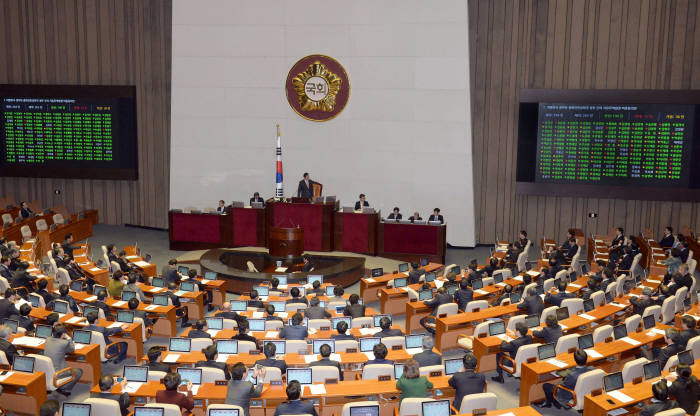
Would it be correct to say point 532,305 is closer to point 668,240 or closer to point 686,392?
point 686,392

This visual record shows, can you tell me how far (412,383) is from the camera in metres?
8.48

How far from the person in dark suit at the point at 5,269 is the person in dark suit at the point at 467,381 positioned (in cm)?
1001

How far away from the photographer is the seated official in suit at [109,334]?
36.2 feet

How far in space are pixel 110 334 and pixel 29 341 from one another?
4.27 ft

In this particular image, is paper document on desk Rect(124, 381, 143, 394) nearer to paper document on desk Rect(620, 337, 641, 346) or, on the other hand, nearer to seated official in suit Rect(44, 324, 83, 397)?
seated official in suit Rect(44, 324, 83, 397)

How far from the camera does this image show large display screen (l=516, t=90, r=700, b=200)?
763 inches

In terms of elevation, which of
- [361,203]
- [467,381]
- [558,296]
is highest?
[361,203]

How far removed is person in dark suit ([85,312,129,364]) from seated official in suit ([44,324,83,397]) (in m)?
0.75

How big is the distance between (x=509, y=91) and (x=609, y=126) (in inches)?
128

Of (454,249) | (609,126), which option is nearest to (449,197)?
(454,249)

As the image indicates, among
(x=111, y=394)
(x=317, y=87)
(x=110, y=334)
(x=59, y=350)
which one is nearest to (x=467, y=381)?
(x=111, y=394)

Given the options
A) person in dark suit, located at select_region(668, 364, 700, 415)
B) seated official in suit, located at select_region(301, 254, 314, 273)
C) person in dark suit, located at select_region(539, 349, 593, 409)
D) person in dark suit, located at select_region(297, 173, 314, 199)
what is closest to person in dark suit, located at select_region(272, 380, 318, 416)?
person in dark suit, located at select_region(539, 349, 593, 409)

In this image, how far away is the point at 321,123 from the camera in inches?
860

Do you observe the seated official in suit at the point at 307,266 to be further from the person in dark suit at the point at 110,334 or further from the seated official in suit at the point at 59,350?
the seated official in suit at the point at 59,350
